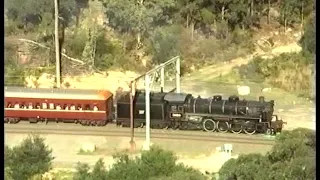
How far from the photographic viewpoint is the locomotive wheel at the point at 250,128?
5.73 ft

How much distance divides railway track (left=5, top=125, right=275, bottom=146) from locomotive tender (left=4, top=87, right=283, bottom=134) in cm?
2

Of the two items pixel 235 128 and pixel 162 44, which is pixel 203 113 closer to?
pixel 235 128

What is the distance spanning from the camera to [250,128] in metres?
1.75

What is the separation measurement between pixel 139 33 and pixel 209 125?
0.29 m

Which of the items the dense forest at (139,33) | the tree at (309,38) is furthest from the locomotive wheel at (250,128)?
the tree at (309,38)

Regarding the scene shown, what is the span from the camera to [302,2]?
166 cm

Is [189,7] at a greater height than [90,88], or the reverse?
[189,7]

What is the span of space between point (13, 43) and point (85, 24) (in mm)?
186

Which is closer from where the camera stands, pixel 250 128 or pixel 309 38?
pixel 309 38

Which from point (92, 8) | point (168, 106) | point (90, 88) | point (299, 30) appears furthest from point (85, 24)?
point (299, 30)

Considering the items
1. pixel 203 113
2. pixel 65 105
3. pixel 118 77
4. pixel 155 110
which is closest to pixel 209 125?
pixel 203 113

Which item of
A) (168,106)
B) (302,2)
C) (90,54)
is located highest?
(302,2)

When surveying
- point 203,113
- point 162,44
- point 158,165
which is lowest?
point 158,165

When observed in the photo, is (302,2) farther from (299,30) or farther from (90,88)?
(90,88)
